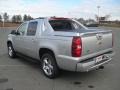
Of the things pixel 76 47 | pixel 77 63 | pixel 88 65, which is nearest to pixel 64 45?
pixel 76 47

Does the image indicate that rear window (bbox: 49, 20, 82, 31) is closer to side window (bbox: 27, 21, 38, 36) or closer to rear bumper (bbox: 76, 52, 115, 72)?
side window (bbox: 27, 21, 38, 36)

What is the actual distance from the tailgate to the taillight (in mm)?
124

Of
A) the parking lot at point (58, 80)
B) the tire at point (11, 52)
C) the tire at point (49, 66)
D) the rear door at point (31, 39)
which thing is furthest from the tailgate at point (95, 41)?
the tire at point (11, 52)

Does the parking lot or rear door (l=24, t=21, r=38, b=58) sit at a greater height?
rear door (l=24, t=21, r=38, b=58)

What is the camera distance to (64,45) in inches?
189

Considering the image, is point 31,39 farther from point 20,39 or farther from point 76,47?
point 76,47

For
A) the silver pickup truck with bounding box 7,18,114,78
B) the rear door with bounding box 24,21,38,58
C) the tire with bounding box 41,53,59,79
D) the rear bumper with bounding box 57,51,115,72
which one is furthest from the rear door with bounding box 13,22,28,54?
the rear bumper with bounding box 57,51,115,72

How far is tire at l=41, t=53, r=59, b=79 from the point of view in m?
5.39

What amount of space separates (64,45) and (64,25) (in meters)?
1.88

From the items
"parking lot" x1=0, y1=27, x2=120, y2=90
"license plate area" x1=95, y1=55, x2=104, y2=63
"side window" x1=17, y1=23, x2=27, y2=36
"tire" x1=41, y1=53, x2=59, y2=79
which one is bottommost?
"parking lot" x1=0, y1=27, x2=120, y2=90

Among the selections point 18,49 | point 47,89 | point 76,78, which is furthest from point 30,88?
point 18,49

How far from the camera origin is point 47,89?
484cm

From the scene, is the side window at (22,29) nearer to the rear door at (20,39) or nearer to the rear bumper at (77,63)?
the rear door at (20,39)

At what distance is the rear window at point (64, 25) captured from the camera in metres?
6.03
